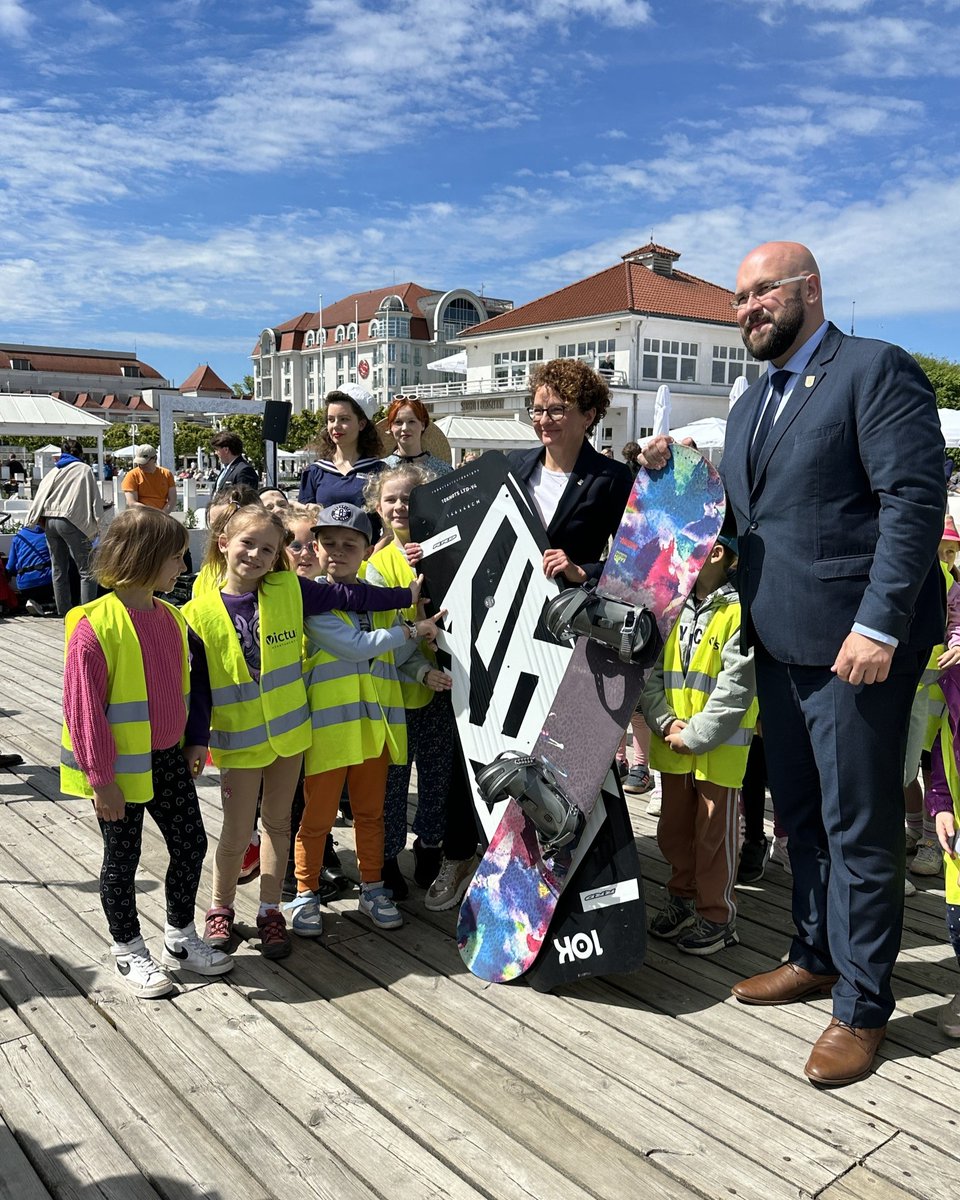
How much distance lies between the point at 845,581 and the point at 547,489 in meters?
1.06

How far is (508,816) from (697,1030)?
763 millimetres

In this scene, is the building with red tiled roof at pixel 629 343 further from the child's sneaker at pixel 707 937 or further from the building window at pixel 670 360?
the child's sneaker at pixel 707 937

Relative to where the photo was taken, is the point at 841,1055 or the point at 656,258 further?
the point at 656,258

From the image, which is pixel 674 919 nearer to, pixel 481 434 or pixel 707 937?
pixel 707 937

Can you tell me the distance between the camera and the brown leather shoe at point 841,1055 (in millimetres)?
2105

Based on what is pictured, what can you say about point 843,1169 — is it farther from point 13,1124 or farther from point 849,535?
point 13,1124

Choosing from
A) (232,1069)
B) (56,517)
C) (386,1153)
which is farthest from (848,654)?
(56,517)

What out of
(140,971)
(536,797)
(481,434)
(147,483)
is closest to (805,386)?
(536,797)

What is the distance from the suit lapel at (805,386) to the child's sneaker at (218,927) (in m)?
2.05

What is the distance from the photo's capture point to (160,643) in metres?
2.45

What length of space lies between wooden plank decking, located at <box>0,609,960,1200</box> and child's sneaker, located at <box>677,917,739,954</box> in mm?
40

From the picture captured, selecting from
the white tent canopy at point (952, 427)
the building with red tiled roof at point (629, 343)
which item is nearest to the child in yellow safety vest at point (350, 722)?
the white tent canopy at point (952, 427)

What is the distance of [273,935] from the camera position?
2.71 meters

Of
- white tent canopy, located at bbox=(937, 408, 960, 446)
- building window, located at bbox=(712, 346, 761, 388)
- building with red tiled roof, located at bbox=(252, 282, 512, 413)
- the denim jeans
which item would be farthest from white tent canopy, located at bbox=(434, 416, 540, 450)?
building with red tiled roof, located at bbox=(252, 282, 512, 413)
